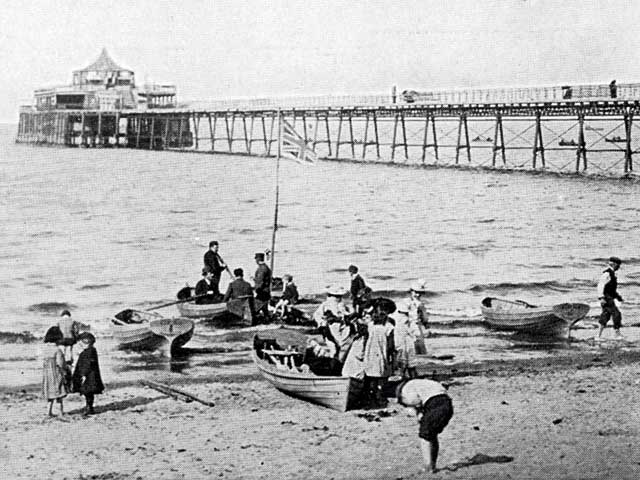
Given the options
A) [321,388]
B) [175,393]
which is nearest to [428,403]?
[321,388]

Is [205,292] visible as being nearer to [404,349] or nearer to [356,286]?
[356,286]

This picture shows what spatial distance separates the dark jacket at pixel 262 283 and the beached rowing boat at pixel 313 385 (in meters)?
5.46

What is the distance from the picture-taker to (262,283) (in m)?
17.5

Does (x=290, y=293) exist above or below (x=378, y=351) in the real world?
above

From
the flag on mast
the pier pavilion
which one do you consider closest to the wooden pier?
the pier pavilion

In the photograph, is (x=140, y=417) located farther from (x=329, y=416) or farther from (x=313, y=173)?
(x=313, y=173)

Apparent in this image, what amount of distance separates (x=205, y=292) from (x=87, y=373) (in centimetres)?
745

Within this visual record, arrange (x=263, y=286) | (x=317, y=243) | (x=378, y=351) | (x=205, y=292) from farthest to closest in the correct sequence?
(x=317, y=243) → (x=205, y=292) → (x=263, y=286) → (x=378, y=351)

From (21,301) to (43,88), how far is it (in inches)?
2617

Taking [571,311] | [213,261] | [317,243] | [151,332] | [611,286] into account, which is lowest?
[151,332]

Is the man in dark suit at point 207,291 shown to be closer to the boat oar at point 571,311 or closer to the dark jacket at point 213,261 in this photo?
the dark jacket at point 213,261

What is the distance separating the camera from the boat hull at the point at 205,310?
57.5ft

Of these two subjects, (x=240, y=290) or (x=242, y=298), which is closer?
(x=242, y=298)

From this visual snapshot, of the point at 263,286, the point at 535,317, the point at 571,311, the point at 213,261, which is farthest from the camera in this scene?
the point at 213,261
